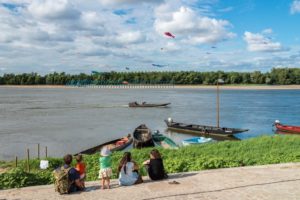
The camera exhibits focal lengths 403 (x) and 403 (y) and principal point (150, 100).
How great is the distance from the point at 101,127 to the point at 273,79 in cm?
15495

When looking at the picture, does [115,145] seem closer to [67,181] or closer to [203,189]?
[67,181]

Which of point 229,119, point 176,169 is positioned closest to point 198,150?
point 176,169

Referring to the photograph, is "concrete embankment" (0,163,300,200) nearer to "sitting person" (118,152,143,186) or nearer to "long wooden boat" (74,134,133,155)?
"sitting person" (118,152,143,186)

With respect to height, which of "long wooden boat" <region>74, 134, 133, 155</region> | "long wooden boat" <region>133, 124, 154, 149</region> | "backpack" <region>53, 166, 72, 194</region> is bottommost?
"long wooden boat" <region>74, 134, 133, 155</region>

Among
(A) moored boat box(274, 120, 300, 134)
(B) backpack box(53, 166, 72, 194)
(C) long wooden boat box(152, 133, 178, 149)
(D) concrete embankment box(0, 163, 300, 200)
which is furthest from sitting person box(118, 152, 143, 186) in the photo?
(A) moored boat box(274, 120, 300, 134)

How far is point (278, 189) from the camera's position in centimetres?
1113

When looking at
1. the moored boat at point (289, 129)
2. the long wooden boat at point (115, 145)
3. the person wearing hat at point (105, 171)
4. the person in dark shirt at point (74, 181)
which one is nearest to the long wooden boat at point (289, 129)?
the moored boat at point (289, 129)

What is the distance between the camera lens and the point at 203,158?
15.6m

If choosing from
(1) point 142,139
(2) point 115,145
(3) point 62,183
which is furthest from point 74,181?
(1) point 142,139

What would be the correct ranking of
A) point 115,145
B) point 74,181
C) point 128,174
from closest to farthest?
1. point 74,181
2. point 128,174
3. point 115,145

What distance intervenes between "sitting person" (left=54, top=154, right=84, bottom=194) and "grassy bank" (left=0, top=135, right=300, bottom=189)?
179 centimetres

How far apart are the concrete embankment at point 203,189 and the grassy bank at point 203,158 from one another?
38.2 inches

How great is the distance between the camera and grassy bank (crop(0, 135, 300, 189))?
13008 mm

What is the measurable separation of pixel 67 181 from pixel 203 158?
245 inches
